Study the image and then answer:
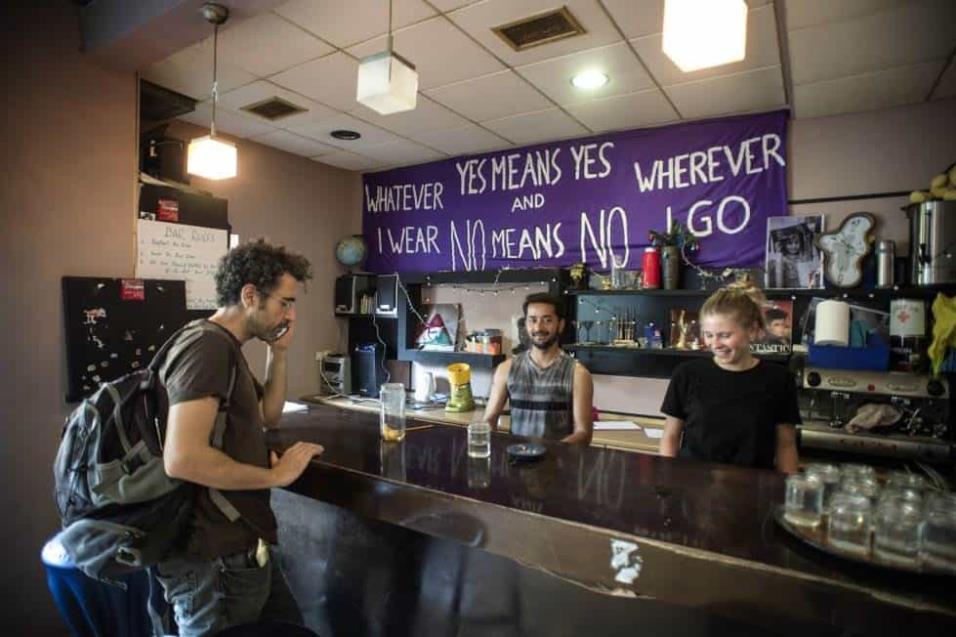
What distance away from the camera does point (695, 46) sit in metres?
1.37

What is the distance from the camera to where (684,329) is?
360 cm

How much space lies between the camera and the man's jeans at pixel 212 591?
4.62 ft

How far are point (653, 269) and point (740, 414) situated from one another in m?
1.77

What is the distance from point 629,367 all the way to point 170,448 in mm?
3141

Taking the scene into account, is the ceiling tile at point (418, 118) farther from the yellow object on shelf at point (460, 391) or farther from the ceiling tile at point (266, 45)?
the yellow object on shelf at point (460, 391)

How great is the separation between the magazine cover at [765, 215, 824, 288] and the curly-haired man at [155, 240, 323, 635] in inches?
112

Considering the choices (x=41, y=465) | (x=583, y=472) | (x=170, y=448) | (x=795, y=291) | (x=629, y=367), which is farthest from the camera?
(x=629, y=367)

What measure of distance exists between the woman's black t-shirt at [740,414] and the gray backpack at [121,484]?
63.4 inches

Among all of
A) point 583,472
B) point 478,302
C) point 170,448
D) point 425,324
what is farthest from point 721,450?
point 425,324

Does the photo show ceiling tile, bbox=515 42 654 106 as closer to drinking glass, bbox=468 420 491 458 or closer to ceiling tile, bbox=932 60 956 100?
ceiling tile, bbox=932 60 956 100

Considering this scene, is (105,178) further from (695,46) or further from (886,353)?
(886,353)

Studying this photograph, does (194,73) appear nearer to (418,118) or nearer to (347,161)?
(418,118)

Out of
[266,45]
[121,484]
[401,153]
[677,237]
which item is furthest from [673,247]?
[121,484]

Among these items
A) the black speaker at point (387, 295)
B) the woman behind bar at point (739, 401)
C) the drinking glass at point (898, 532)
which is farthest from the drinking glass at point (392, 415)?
the black speaker at point (387, 295)
